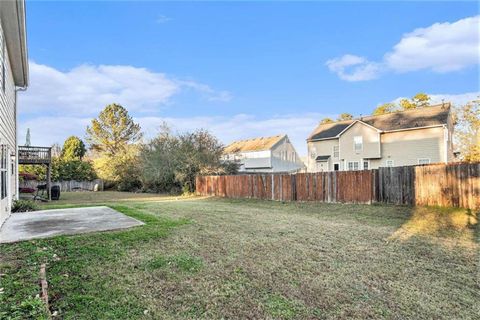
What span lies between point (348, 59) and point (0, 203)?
14.9 metres

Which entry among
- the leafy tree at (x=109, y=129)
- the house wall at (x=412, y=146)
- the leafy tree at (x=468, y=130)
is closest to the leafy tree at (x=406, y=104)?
the leafy tree at (x=468, y=130)

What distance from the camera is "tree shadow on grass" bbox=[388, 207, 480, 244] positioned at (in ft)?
18.6

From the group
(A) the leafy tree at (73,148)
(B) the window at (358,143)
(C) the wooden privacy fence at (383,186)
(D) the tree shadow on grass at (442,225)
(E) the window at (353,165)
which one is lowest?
(D) the tree shadow on grass at (442,225)

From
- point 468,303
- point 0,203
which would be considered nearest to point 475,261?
point 468,303

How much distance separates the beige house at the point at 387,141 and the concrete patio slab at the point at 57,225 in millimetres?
20653

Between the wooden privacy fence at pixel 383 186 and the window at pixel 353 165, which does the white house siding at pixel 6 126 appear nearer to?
the wooden privacy fence at pixel 383 186

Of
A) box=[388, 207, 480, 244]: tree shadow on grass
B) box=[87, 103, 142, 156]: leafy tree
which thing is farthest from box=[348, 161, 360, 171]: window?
box=[87, 103, 142, 156]: leafy tree

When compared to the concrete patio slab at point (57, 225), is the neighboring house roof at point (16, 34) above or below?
above

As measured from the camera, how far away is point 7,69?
8.24m

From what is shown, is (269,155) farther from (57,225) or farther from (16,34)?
(57,225)

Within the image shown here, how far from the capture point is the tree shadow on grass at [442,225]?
18.6 feet

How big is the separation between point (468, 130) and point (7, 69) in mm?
25247

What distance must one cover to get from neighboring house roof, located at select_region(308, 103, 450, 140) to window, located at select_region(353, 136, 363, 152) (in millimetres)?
1422

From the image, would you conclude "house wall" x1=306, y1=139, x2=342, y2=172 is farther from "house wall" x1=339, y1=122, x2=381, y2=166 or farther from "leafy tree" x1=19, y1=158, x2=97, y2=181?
"leafy tree" x1=19, y1=158, x2=97, y2=181
